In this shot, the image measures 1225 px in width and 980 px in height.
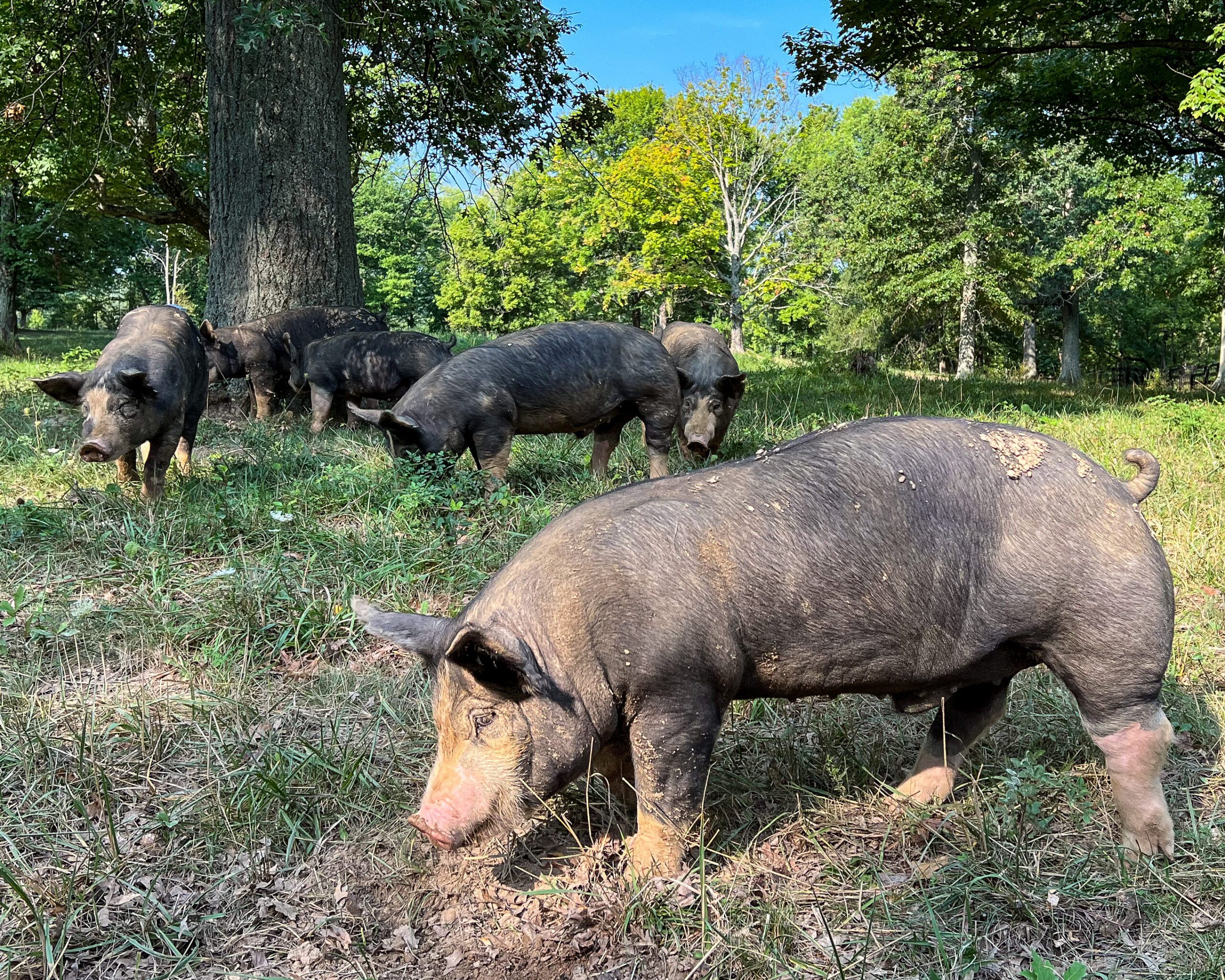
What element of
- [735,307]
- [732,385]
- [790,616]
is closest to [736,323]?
[735,307]

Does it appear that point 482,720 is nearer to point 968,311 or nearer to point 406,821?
point 406,821

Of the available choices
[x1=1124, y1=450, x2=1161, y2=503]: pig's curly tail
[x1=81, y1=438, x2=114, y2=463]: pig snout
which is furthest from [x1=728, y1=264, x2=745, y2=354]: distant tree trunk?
[x1=1124, y1=450, x2=1161, y2=503]: pig's curly tail

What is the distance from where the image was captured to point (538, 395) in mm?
6441

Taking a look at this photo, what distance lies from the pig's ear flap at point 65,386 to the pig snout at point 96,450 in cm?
54

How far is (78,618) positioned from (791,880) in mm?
3539

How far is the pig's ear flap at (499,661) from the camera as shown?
2377mm

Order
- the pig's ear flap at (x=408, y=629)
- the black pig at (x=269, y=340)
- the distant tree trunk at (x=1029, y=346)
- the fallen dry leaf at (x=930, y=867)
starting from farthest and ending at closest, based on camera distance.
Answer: the distant tree trunk at (x=1029, y=346) < the black pig at (x=269, y=340) < the fallen dry leaf at (x=930, y=867) < the pig's ear flap at (x=408, y=629)

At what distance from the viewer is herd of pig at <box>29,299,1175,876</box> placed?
254 cm

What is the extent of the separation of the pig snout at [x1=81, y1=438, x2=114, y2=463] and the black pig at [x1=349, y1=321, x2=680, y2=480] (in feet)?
5.09

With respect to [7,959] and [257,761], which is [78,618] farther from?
[7,959]

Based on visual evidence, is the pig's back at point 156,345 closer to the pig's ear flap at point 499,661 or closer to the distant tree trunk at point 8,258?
the pig's ear flap at point 499,661

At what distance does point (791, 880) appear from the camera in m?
2.86

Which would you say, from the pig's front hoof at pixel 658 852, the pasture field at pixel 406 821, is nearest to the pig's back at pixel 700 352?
the pasture field at pixel 406 821

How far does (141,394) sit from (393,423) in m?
1.68
